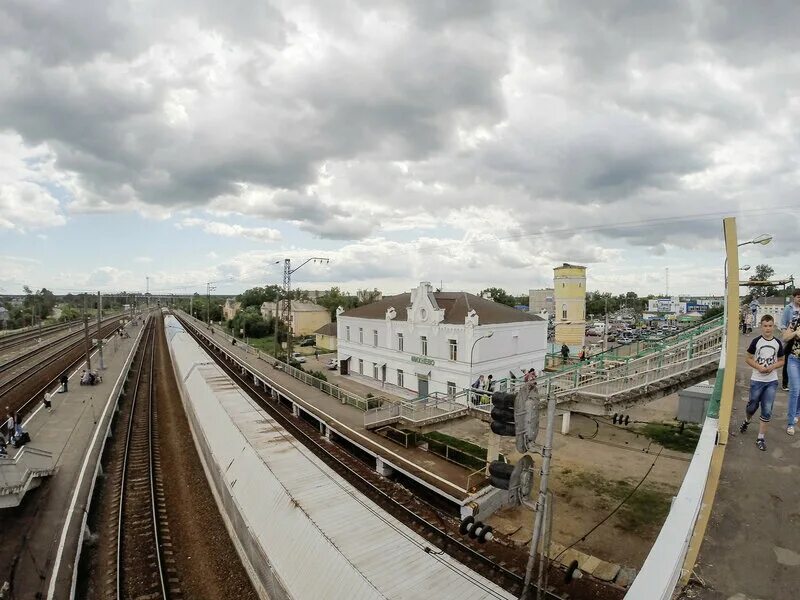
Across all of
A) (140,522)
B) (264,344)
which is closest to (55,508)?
(140,522)

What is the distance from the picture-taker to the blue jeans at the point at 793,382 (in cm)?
674

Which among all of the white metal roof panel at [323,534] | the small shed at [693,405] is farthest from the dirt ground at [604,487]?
the white metal roof panel at [323,534]

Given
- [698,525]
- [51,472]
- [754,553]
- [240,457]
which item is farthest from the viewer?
[51,472]

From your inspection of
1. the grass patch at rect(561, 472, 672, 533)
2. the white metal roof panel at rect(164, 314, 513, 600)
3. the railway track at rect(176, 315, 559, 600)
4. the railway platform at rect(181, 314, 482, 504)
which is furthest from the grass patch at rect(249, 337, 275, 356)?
the grass patch at rect(561, 472, 672, 533)

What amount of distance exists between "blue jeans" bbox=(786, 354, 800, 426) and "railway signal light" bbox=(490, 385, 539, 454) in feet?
13.4

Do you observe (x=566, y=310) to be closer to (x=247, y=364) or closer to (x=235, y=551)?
(x=247, y=364)

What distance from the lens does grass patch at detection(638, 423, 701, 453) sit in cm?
2195

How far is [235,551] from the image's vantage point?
13648 mm

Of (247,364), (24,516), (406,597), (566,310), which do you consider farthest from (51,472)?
(566,310)

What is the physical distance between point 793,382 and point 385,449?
15755mm

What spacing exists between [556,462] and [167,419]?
77.7 feet

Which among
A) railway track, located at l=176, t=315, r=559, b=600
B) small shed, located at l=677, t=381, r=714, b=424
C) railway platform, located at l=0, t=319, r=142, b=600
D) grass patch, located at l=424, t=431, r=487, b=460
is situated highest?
small shed, located at l=677, t=381, r=714, b=424

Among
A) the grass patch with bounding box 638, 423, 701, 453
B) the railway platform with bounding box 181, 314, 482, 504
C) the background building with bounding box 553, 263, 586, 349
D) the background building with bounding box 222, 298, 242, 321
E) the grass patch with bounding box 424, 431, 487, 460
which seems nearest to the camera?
the railway platform with bounding box 181, 314, 482, 504

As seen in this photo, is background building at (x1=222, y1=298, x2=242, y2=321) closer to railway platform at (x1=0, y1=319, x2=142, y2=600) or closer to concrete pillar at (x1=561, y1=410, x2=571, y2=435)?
railway platform at (x1=0, y1=319, x2=142, y2=600)
